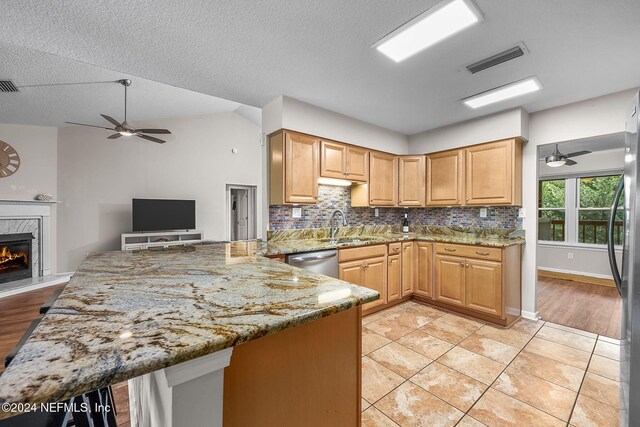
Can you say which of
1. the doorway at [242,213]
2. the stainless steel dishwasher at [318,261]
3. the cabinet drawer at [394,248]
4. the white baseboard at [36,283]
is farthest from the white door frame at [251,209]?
the stainless steel dishwasher at [318,261]

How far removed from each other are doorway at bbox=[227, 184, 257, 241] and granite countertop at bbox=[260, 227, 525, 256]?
160 inches

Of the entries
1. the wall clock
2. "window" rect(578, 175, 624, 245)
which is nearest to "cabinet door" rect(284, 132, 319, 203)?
the wall clock

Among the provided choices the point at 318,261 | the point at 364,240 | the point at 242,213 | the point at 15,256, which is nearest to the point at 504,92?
the point at 364,240

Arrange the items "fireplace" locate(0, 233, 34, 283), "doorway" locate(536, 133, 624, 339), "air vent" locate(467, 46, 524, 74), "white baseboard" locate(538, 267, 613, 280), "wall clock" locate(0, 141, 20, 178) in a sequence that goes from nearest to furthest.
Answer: "air vent" locate(467, 46, 524, 74), "doorway" locate(536, 133, 624, 339), "fireplace" locate(0, 233, 34, 283), "wall clock" locate(0, 141, 20, 178), "white baseboard" locate(538, 267, 613, 280)

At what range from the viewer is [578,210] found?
506 cm

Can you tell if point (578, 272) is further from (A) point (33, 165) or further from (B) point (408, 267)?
(A) point (33, 165)

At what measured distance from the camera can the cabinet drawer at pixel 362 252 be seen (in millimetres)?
2837

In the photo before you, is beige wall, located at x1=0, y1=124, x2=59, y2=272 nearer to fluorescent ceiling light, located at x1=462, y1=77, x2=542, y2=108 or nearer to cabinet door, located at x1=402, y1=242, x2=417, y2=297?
cabinet door, located at x1=402, y1=242, x2=417, y2=297

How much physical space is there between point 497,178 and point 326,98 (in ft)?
7.38

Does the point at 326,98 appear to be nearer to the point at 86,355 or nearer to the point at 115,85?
the point at 86,355

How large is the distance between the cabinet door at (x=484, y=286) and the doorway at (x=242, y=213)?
213 inches

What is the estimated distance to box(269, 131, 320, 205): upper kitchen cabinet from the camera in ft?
9.28

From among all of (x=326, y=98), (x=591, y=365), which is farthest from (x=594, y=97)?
(x=326, y=98)

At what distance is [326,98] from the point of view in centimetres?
286
